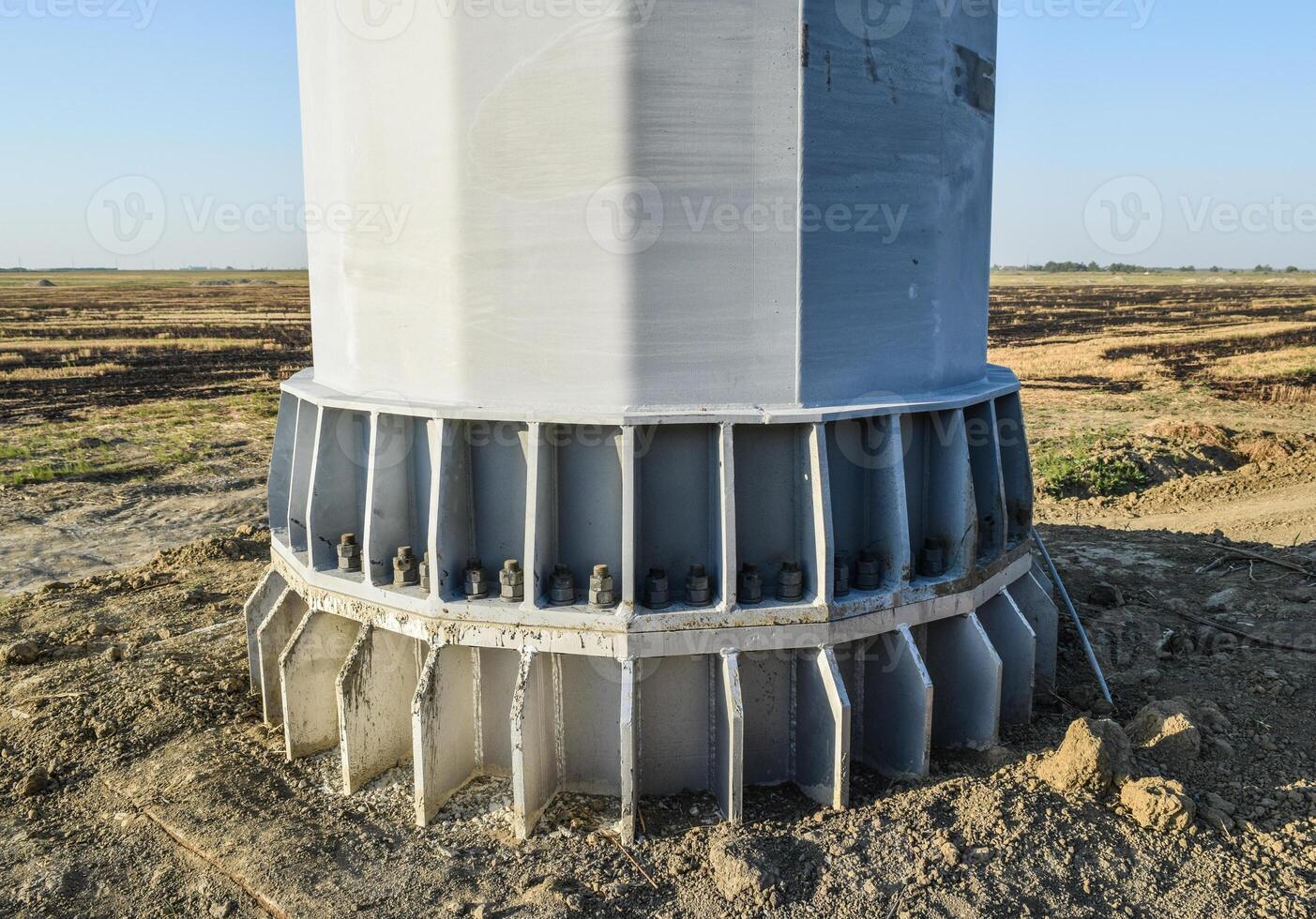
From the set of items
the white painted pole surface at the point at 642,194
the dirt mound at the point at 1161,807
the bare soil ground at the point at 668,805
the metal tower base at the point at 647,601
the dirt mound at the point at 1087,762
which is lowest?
the bare soil ground at the point at 668,805

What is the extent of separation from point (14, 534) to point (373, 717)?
9.77 m

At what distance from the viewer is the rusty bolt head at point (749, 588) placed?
504 cm

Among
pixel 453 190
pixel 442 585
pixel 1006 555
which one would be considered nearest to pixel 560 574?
pixel 442 585

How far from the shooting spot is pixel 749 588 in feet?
16.6

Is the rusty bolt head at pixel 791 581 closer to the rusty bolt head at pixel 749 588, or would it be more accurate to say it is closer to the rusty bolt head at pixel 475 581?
the rusty bolt head at pixel 749 588

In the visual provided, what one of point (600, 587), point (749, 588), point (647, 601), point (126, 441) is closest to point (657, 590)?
point (647, 601)

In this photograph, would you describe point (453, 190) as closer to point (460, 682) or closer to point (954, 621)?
point (460, 682)

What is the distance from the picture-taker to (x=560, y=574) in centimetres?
503

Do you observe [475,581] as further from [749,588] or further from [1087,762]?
[1087,762]

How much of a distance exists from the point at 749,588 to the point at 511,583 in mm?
1248

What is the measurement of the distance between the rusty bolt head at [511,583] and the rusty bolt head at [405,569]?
1.89ft

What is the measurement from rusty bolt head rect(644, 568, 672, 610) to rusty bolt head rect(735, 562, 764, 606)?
38cm

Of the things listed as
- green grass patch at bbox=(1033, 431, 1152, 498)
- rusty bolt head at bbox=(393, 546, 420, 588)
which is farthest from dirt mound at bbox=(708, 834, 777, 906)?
green grass patch at bbox=(1033, 431, 1152, 498)

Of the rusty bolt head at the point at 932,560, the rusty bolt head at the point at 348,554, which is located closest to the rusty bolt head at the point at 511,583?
the rusty bolt head at the point at 348,554
